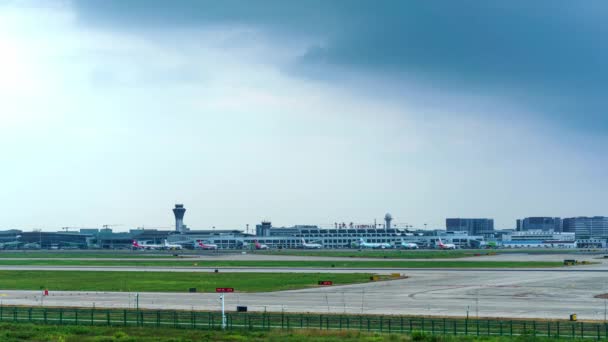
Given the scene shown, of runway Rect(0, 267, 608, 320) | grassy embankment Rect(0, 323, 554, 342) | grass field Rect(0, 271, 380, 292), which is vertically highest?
grassy embankment Rect(0, 323, 554, 342)

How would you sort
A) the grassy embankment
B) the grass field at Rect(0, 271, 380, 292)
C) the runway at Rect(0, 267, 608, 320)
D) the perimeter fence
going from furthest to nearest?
the grass field at Rect(0, 271, 380, 292)
the runway at Rect(0, 267, 608, 320)
the perimeter fence
the grassy embankment

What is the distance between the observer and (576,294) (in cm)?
9050

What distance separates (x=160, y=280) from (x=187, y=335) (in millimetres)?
59582

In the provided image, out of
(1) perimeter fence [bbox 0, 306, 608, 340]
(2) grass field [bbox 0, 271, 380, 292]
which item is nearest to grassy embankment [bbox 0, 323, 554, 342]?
(1) perimeter fence [bbox 0, 306, 608, 340]

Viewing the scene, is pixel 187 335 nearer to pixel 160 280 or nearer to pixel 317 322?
pixel 317 322

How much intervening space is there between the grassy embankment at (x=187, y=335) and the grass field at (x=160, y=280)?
37.5 m

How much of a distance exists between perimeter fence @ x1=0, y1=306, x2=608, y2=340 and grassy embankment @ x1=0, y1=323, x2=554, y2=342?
92.9 inches

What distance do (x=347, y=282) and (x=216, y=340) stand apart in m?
56.6

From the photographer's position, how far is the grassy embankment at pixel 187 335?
5559cm

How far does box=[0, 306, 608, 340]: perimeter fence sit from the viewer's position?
59.5 m

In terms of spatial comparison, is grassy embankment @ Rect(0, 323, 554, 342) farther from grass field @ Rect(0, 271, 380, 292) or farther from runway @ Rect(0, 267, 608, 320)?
grass field @ Rect(0, 271, 380, 292)

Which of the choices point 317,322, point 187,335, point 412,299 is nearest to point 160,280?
point 412,299

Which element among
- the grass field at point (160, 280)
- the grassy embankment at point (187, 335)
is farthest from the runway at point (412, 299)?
the grassy embankment at point (187, 335)

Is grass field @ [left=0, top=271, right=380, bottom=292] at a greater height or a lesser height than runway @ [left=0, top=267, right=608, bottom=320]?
lesser
